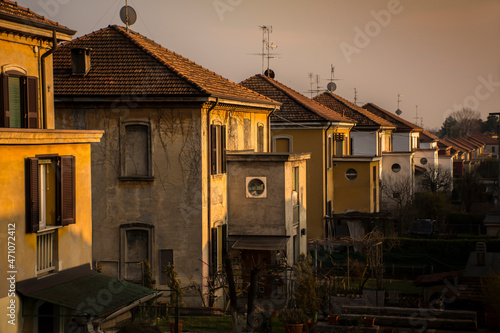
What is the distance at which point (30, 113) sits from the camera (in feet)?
51.8

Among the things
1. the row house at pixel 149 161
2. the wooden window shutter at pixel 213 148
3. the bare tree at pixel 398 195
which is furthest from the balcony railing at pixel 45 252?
the bare tree at pixel 398 195

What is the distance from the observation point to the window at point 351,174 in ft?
136

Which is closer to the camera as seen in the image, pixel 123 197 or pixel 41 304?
pixel 41 304

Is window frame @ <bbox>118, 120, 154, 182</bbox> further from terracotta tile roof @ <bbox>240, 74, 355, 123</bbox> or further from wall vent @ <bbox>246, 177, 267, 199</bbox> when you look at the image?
terracotta tile roof @ <bbox>240, 74, 355, 123</bbox>

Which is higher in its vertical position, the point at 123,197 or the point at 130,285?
the point at 123,197

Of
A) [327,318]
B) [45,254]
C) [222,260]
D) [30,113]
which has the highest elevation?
[30,113]

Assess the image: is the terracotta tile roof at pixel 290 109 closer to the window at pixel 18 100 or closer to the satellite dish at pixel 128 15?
Result: the satellite dish at pixel 128 15

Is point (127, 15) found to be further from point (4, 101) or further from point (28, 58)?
point (4, 101)

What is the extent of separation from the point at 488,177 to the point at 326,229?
52.9m

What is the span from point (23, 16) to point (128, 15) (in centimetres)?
1121

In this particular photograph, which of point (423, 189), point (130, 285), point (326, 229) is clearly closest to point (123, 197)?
point (130, 285)

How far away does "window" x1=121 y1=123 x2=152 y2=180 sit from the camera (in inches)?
877

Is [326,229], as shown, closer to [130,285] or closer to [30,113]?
[130,285]

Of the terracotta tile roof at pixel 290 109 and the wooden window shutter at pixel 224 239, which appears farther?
the terracotta tile roof at pixel 290 109
